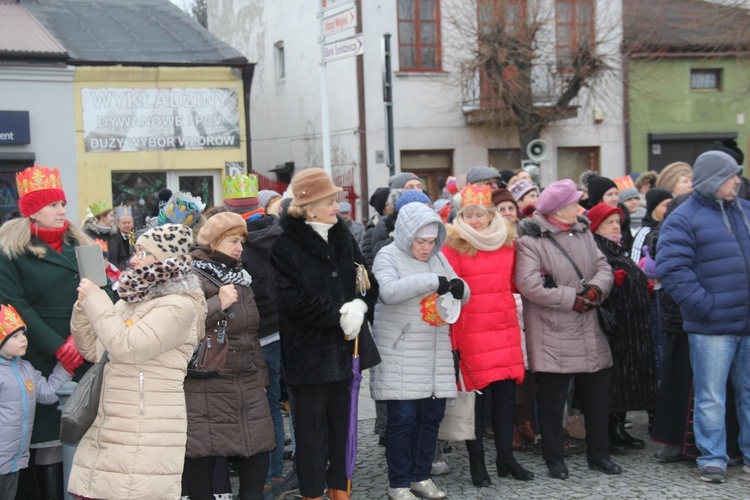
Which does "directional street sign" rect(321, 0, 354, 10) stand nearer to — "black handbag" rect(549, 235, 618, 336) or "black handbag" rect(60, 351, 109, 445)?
"black handbag" rect(549, 235, 618, 336)

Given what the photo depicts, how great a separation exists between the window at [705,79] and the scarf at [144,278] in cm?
2126

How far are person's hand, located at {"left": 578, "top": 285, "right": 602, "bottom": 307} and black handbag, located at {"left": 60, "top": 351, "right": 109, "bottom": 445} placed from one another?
3.27 metres

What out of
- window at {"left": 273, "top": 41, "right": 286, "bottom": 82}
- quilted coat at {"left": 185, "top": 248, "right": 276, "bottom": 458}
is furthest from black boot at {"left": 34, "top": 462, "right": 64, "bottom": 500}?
window at {"left": 273, "top": 41, "right": 286, "bottom": 82}

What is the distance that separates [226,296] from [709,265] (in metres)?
3.33

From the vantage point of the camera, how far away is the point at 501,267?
244 inches

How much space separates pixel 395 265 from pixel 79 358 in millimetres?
2039

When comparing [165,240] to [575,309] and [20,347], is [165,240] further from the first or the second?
[575,309]

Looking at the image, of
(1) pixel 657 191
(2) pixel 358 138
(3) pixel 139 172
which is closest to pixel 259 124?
(2) pixel 358 138

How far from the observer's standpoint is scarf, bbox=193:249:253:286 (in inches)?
200

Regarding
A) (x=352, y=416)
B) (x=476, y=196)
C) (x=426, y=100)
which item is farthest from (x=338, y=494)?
(x=426, y=100)

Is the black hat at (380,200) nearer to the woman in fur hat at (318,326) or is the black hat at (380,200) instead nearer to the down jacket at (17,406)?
the woman in fur hat at (318,326)

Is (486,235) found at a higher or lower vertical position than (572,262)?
higher

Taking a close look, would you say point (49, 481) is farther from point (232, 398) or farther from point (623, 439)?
point (623, 439)

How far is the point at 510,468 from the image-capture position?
20.5 ft
